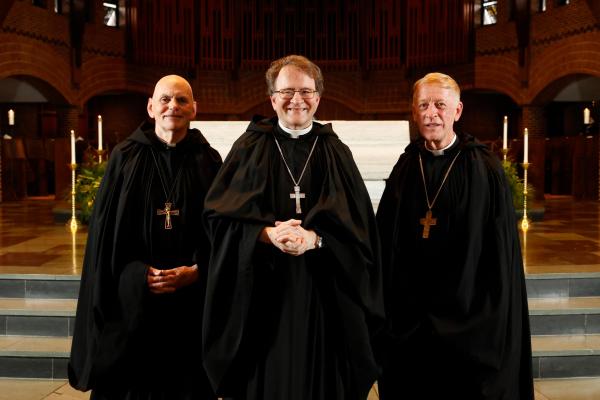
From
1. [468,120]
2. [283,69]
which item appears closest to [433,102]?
[283,69]

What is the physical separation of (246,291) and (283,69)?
0.86 meters

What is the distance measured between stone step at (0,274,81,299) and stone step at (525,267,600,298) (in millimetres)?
3215

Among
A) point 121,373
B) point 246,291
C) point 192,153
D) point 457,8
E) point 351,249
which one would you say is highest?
point 457,8

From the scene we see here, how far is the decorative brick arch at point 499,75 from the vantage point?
1416 centimetres

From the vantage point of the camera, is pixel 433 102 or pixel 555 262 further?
pixel 555 262

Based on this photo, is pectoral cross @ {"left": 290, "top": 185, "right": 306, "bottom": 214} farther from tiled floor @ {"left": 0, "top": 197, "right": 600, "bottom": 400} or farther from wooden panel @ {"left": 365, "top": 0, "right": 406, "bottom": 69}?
wooden panel @ {"left": 365, "top": 0, "right": 406, "bottom": 69}

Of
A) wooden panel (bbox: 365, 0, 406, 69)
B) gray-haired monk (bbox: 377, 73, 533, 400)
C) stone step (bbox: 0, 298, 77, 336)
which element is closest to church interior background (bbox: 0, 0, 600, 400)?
wooden panel (bbox: 365, 0, 406, 69)

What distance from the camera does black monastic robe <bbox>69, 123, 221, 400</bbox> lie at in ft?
9.41

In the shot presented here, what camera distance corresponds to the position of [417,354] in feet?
9.67

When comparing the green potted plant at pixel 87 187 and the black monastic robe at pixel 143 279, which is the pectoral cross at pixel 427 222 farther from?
the green potted plant at pixel 87 187

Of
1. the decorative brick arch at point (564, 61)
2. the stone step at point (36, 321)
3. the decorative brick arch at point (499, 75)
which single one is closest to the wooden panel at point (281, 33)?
the decorative brick arch at point (499, 75)

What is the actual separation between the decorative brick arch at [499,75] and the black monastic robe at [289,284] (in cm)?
1243

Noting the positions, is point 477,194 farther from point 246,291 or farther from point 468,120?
point 468,120

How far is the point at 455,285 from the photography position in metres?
2.80
